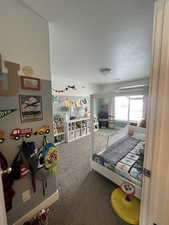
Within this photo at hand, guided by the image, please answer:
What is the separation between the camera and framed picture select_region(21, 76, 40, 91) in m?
1.16

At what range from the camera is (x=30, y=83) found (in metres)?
1.21

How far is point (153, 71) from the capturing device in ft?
2.22

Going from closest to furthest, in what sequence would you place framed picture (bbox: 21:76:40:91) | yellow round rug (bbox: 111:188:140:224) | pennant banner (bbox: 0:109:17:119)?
pennant banner (bbox: 0:109:17:119) < framed picture (bbox: 21:76:40:91) < yellow round rug (bbox: 111:188:140:224)

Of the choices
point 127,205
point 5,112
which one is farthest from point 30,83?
point 127,205

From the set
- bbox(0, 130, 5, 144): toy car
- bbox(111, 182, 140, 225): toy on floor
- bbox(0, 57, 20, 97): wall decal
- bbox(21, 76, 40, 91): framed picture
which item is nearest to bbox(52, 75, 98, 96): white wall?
bbox(21, 76, 40, 91): framed picture

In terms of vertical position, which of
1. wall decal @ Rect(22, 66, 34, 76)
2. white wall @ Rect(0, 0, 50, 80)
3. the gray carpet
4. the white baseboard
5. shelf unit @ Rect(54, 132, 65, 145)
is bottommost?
the gray carpet

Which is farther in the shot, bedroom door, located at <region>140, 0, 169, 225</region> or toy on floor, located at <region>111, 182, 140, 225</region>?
toy on floor, located at <region>111, 182, 140, 225</region>

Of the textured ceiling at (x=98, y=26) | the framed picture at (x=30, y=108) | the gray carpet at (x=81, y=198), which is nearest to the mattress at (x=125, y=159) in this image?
the gray carpet at (x=81, y=198)

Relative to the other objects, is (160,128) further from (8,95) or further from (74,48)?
(74,48)

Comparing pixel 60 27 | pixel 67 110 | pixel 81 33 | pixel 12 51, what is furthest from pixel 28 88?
pixel 67 110

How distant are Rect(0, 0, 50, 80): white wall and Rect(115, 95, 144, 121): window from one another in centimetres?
337

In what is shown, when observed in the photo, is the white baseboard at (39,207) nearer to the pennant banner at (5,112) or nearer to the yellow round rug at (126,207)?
the yellow round rug at (126,207)

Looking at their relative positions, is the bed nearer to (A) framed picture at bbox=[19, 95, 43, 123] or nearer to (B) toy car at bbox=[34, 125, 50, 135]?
(B) toy car at bbox=[34, 125, 50, 135]

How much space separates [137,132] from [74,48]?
2936 millimetres
